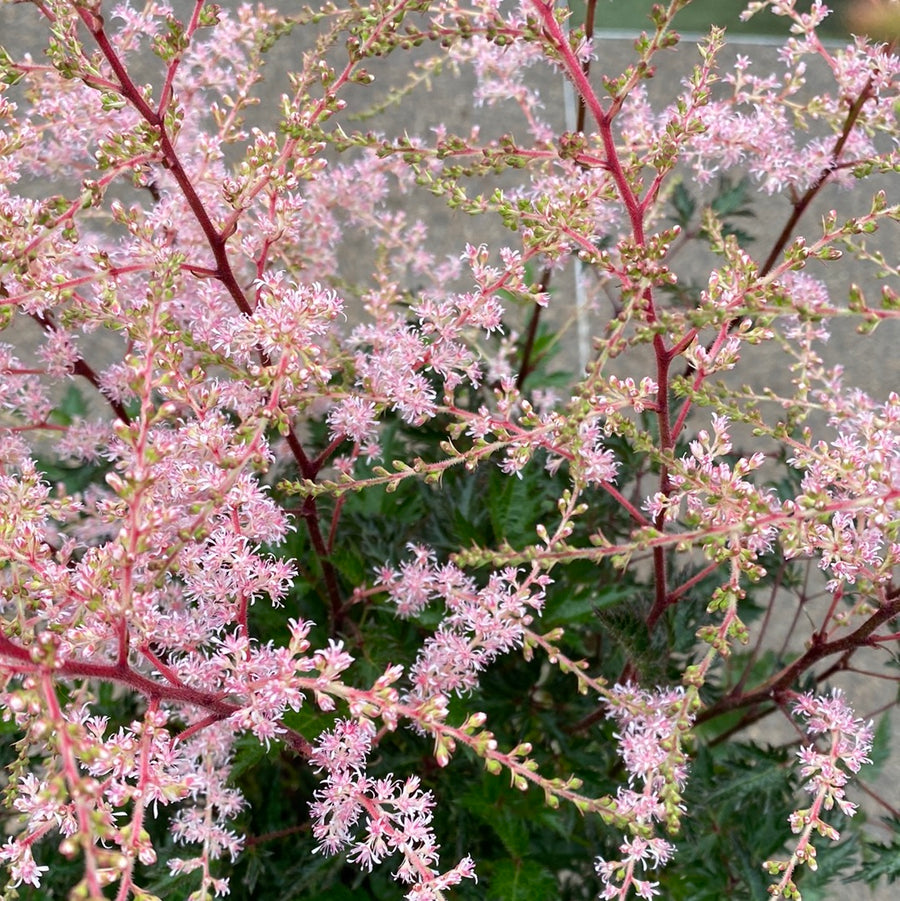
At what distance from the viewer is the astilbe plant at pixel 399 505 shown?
57cm

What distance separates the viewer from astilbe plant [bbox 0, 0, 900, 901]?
0.57m

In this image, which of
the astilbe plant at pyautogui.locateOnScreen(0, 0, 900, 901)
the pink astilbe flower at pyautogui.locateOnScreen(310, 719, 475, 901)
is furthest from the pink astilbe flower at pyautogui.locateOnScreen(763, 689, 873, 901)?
the pink astilbe flower at pyautogui.locateOnScreen(310, 719, 475, 901)

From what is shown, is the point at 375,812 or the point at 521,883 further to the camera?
the point at 521,883

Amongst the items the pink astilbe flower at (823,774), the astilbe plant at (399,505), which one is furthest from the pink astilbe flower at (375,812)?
the pink astilbe flower at (823,774)

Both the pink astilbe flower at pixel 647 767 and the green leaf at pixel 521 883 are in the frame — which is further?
the green leaf at pixel 521 883

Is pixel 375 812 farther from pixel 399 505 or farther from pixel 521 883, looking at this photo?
pixel 399 505

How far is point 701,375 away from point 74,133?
2.03ft

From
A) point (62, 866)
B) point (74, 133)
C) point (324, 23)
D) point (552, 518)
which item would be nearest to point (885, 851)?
point (552, 518)

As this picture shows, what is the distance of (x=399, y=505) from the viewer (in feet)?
3.54

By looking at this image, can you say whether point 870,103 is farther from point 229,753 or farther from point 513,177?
point 513,177

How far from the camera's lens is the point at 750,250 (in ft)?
6.01

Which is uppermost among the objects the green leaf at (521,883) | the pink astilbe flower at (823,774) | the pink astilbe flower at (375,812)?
the pink astilbe flower at (823,774)

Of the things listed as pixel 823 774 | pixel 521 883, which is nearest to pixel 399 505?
pixel 521 883

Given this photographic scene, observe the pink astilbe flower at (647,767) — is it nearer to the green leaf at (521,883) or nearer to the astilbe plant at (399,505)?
the astilbe plant at (399,505)
